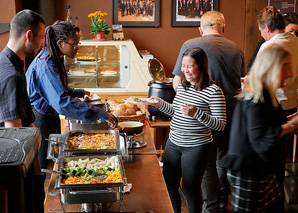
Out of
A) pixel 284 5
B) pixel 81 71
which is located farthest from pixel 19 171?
pixel 284 5

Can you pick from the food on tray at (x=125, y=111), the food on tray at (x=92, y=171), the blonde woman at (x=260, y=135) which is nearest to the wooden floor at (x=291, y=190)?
the food on tray at (x=125, y=111)

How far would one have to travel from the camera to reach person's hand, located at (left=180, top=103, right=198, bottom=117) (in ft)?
8.51

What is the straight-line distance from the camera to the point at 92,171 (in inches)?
80.2

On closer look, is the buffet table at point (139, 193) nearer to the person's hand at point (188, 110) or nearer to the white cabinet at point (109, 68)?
the person's hand at point (188, 110)

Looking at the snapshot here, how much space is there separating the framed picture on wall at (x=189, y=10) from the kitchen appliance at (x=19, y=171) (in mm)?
4118

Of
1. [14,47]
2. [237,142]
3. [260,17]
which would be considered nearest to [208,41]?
[260,17]

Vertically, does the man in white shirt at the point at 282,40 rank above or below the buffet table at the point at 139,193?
above

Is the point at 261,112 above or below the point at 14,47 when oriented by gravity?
below

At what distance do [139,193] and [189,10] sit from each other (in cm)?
380

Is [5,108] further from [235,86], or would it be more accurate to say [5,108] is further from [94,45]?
[94,45]

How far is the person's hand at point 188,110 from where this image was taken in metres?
2.59

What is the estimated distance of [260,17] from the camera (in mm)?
3594

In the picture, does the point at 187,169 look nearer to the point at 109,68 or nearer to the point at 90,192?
the point at 90,192

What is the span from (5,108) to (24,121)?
232 millimetres
